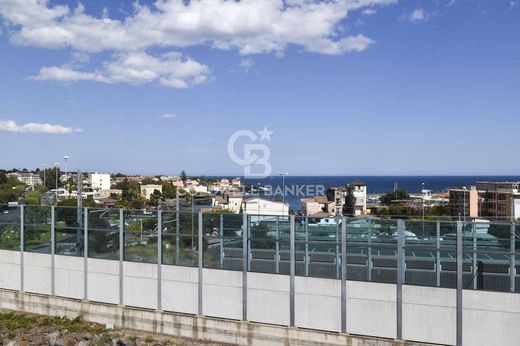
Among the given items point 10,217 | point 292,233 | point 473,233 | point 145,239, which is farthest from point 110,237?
point 473,233

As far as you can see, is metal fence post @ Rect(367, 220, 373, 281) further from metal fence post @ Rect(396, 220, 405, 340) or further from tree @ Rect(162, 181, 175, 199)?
tree @ Rect(162, 181, 175, 199)

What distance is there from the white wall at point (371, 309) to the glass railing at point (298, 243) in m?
0.24

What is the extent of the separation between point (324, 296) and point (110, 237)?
7103mm

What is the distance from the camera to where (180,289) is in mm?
15023

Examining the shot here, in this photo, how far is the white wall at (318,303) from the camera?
13102 millimetres

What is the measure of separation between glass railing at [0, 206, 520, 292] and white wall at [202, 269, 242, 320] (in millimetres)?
253

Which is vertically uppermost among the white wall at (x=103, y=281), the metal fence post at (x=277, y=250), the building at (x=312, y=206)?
the metal fence post at (x=277, y=250)

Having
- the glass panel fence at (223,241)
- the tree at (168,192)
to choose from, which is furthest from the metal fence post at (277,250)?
A: the tree at (168,192)

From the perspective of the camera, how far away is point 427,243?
12.2 meters

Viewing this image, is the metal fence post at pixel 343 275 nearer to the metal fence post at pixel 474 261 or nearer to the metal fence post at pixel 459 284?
the metal fence post at pixel 459 284

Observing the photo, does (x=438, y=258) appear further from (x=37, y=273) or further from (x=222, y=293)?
(x=37, y=273)

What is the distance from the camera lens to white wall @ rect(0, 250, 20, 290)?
58.6ft

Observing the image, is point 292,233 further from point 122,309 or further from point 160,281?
point 122,309

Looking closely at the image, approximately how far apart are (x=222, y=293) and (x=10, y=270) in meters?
8.54
